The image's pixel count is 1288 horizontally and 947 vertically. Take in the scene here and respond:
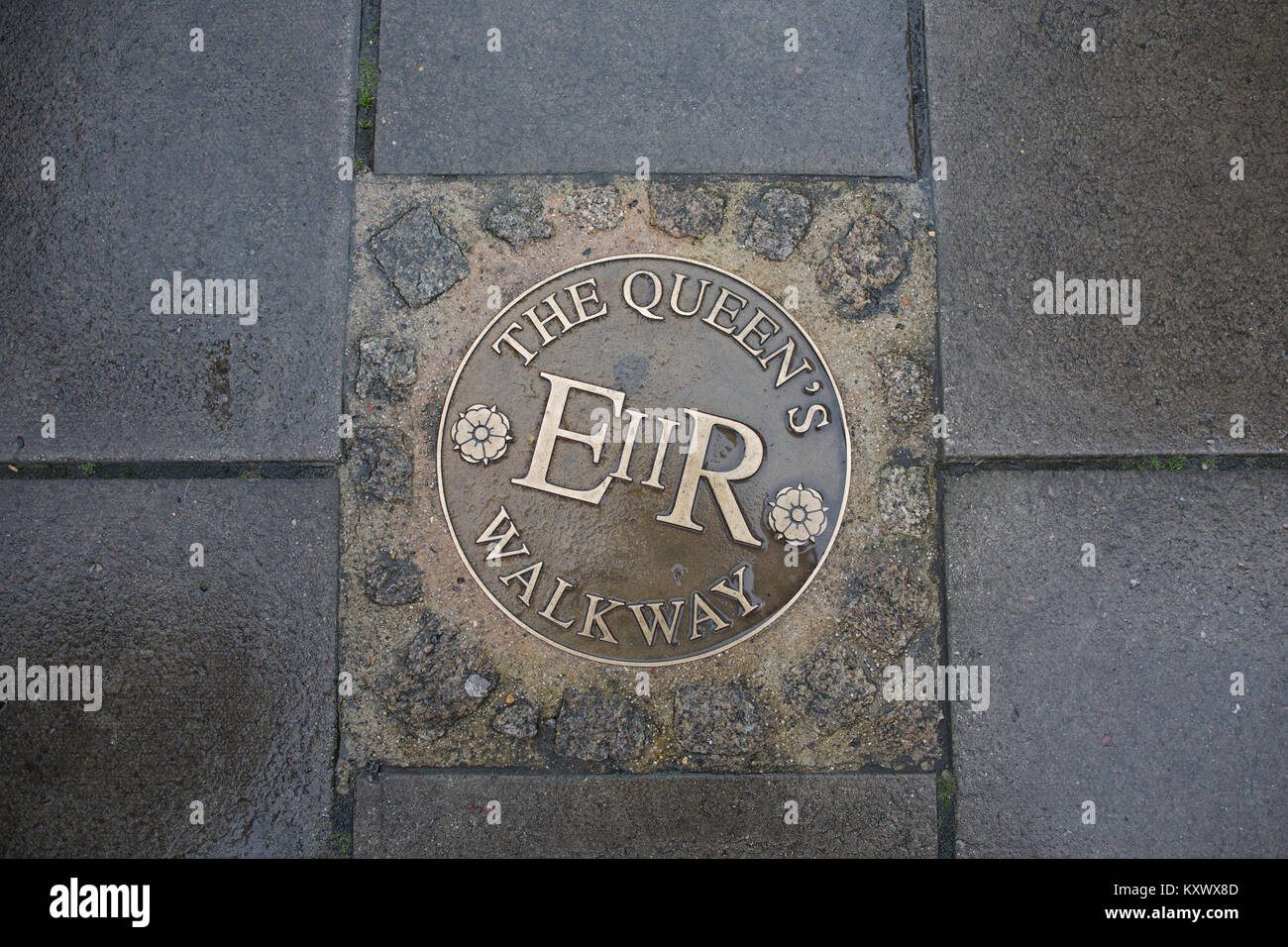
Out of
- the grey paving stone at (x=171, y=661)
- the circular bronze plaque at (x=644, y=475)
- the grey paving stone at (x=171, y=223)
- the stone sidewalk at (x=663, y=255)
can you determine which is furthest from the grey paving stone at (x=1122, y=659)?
the grey paving stone at (x=171, y=223)

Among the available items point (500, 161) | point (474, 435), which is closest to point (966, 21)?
point (500, 161)

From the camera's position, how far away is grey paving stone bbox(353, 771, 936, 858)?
99.9 inches

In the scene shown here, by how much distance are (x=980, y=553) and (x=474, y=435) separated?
176cm

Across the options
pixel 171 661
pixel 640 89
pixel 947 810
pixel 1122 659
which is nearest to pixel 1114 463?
pixel 1122 659

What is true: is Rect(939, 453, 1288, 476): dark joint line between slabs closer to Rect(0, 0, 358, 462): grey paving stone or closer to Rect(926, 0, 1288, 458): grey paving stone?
Rect(926, 0, 1288, 458): grey paving stone

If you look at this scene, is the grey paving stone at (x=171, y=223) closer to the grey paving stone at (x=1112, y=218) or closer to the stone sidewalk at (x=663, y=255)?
the stone sidewalk at (x=663, y=255)

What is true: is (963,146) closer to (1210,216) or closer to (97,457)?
(1210,216)

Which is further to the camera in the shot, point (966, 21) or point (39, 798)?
point (966, 21)

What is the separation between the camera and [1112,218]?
2686mm

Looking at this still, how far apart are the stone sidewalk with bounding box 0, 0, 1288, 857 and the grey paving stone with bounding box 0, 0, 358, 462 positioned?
1 cm

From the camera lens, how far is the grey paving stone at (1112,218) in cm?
263

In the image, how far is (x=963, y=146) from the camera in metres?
2.70

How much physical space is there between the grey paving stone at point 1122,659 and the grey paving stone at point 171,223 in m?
2.36

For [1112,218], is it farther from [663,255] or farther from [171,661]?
[171,661]
